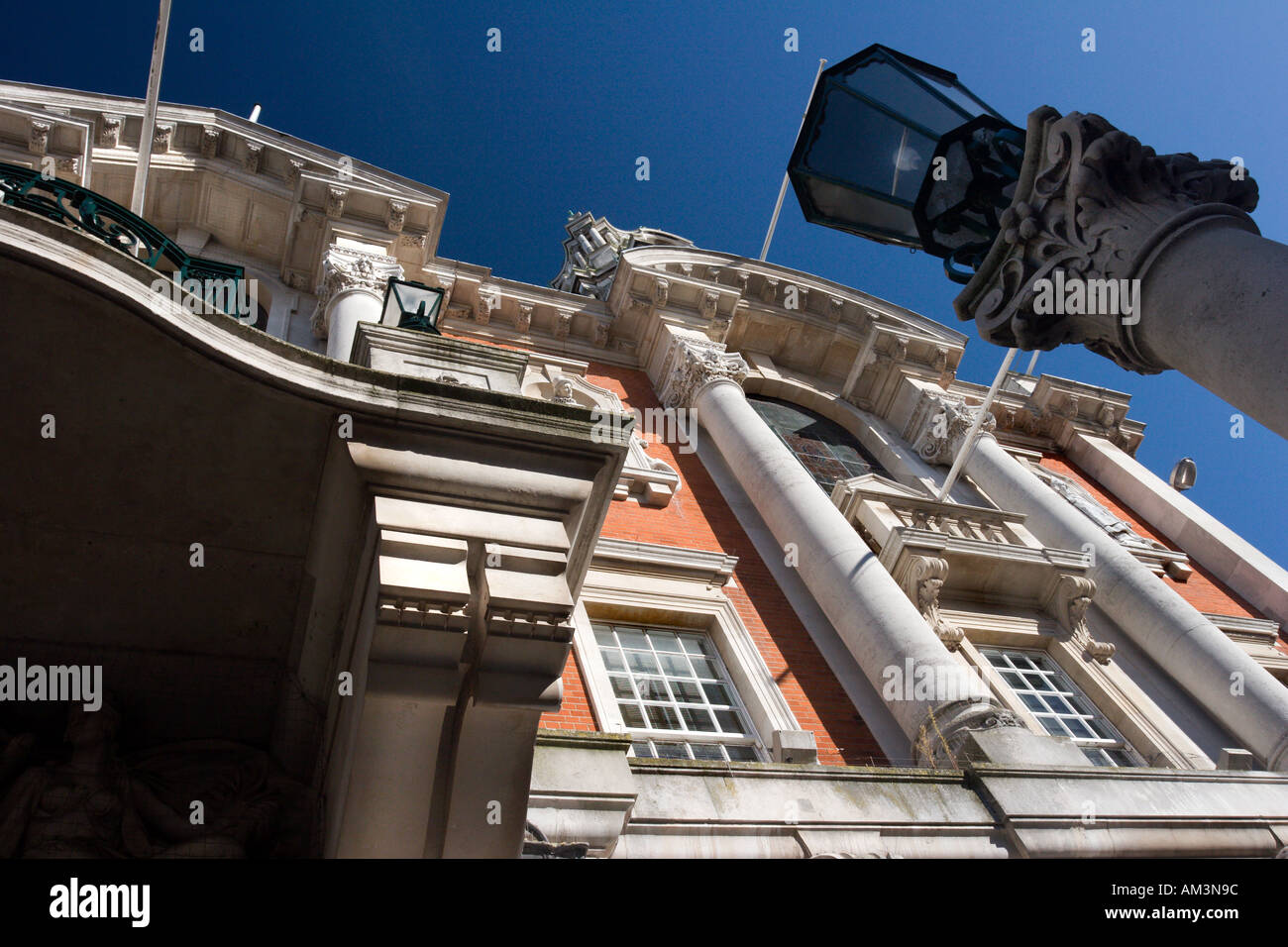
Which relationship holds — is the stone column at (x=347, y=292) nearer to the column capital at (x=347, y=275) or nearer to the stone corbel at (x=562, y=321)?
the column capital at (x=347, y=275)

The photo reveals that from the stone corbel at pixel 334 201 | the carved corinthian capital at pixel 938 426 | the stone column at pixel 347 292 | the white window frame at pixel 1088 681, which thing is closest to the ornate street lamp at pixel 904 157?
the white window frame at pixel 1088 681

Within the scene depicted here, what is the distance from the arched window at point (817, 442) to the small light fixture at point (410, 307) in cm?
996

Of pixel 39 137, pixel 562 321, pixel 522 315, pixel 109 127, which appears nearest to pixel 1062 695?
pixel 562 321

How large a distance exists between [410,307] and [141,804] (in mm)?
4130

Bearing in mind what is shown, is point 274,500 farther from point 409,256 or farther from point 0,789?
point 409,256

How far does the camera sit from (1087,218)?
6844mm

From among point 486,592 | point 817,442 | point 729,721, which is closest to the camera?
point 486,592

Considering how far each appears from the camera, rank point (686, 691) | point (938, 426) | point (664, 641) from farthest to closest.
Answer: point (938, 426) < point (664, 641) < point (686, 691)

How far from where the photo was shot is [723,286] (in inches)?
722

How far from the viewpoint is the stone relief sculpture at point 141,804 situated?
5.73 metres

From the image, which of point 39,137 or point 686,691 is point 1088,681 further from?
point 39,137

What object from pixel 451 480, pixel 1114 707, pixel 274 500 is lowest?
pixel 1114 707
